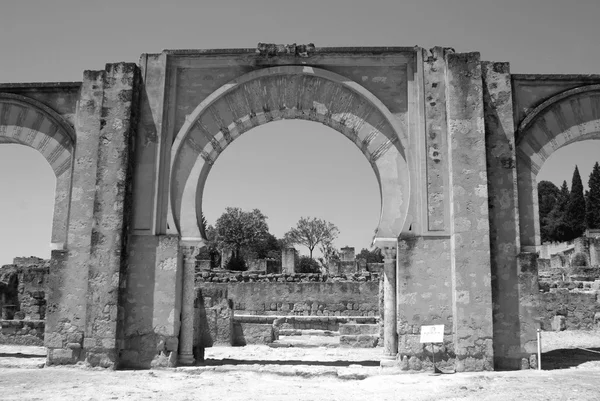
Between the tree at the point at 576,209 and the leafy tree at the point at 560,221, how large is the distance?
20.3 inches

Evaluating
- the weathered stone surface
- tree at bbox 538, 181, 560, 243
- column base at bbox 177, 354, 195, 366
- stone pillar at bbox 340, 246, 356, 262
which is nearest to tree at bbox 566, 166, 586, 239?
tree at bbox 538, 181, 560, 243

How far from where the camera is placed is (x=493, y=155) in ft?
29.1

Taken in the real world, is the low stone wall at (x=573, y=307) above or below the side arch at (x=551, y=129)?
below

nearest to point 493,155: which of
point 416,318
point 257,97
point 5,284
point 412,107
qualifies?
point 412,107

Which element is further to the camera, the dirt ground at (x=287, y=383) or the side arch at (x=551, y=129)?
the side arch at (x=551, y=129)

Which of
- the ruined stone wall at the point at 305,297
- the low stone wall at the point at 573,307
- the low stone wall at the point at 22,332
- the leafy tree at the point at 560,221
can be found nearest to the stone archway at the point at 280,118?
the low stone wall at the point at 22,332

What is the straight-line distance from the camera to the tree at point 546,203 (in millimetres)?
54219

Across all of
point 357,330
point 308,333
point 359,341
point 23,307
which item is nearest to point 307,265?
point 308,333

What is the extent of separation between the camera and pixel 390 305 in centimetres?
906

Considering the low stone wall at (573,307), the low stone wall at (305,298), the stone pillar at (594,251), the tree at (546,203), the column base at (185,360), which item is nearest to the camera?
the column base at (185,360)

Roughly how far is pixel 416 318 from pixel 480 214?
1829mm

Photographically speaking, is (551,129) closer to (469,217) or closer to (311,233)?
(469,217)

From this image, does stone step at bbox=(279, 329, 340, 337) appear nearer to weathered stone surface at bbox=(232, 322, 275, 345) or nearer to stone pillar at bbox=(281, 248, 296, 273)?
weathered stone surface at bbox=(232, 322, 275, 345)

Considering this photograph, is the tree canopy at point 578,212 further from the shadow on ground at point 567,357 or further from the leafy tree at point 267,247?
the shadow on ground at point 567,357
